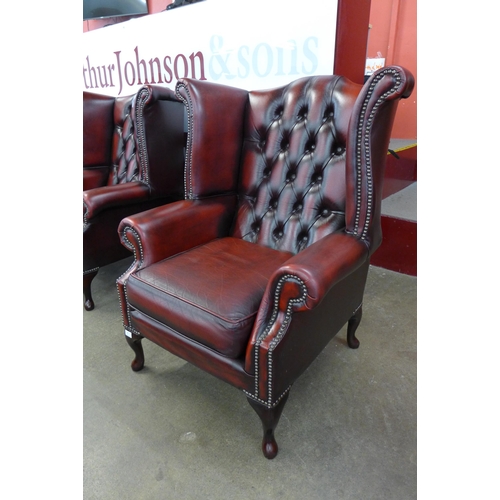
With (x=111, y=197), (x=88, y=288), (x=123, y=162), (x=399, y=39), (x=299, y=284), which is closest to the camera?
(x=299, y=284)

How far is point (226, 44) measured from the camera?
7.03ft

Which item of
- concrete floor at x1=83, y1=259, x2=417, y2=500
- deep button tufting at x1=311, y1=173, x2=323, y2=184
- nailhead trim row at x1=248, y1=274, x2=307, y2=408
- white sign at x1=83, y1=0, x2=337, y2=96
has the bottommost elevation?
concrete floor at x1=83, y1=259, x2=417, y2=500

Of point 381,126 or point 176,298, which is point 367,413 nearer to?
point 176,298

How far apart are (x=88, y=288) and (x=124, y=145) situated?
3.23 feet

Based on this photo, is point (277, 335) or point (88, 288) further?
point (88, 288)

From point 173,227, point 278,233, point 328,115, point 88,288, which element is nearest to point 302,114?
point 328,115

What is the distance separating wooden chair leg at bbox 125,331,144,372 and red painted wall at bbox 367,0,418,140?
13.0 feet

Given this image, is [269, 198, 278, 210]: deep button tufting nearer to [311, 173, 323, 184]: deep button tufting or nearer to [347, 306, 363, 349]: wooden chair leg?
[311, 173, 323, 184]: deep button tufting

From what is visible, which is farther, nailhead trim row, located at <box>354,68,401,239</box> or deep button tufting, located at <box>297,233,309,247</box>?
deep button tufting, located at <box>297,233,309,247</box>

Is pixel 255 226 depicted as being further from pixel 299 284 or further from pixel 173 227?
pixel 299 284

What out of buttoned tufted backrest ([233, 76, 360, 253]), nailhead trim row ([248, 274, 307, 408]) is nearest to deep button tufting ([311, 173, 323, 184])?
buttoned tufted backrest ([233, 76, 360, 253])

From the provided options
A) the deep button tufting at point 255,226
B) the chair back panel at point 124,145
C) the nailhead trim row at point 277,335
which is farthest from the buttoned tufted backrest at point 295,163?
the chair back panel at point 124,145

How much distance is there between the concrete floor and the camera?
1.05 metres
